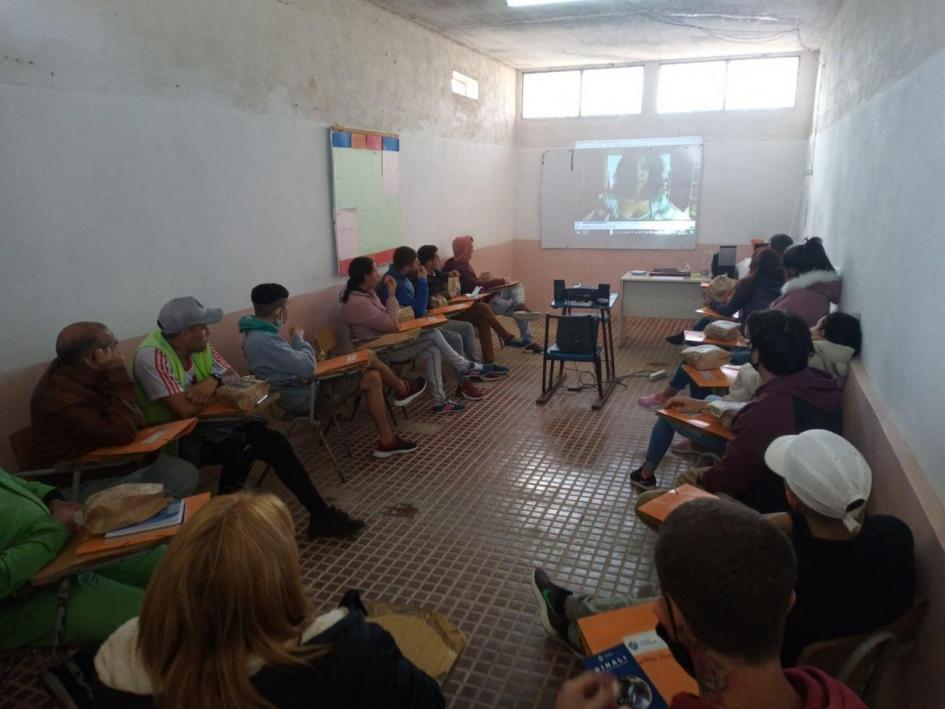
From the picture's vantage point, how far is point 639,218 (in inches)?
320

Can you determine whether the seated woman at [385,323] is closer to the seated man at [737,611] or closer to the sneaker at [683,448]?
the sneaker at [683,448]

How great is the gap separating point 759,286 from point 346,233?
3.36 metres

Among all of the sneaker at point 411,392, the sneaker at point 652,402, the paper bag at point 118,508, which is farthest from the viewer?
the sneaker at point 652,402

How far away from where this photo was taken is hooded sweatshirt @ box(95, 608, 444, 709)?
3.54 ft

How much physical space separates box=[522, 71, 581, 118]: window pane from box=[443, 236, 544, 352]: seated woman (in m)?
2.64

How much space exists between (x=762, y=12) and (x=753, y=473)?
4.84 m

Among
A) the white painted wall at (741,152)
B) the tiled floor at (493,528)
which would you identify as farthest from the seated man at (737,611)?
the white painted wall at (741,152)

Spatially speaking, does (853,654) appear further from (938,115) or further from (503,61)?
(503,61)

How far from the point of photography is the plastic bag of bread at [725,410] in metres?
2.76

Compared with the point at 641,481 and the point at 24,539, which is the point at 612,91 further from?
the point at 24,539

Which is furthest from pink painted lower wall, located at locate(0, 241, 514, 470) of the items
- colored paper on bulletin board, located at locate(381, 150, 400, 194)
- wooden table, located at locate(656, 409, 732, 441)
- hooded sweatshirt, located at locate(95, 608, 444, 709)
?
wooden table, located at locate(656, 409, 732, 441)

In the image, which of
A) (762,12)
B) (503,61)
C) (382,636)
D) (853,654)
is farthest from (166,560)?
(503,61)

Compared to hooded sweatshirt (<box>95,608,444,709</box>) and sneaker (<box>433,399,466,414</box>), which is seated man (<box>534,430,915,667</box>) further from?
sneaker (<box>433,399,466,414</box>)

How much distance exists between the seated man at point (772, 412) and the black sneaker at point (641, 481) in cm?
85
